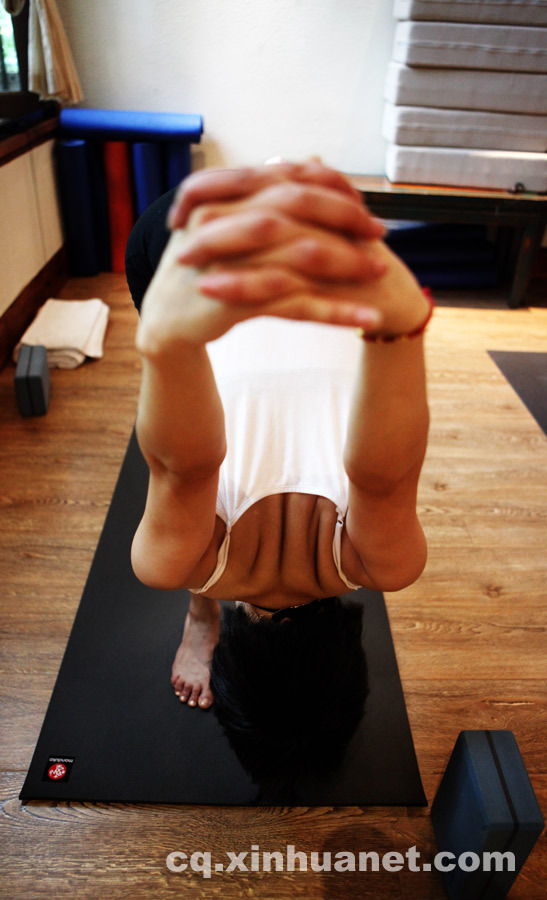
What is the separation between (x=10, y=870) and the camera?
1110 mm

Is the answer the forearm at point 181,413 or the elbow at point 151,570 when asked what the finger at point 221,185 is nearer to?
the forearm at point 181,413

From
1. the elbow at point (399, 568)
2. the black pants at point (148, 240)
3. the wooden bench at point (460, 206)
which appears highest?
the black pants at point (148, 240)

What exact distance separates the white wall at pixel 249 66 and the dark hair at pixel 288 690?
2.85m

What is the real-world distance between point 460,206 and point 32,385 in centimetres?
217

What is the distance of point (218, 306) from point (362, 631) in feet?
3.72

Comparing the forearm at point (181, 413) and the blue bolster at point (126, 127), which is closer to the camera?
the forearm at point (181, 413)

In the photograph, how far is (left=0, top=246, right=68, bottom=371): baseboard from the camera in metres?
2.60

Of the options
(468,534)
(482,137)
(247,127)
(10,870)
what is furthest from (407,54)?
(10,870)

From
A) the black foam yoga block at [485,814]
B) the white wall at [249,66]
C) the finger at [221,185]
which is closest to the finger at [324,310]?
the finger at [221,185]

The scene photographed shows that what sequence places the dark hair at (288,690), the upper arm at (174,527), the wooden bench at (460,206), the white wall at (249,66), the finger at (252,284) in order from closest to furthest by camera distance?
the finger at (252,284), the upper arm at (174,527), the dark hair at (288,690), the wooden bench at (460,206), the white wall at (249,66)

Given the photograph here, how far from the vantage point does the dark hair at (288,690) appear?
1.29 meters

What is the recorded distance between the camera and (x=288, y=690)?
1.37 meters

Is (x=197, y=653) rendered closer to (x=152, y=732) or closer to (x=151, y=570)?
(x=152, y=732)

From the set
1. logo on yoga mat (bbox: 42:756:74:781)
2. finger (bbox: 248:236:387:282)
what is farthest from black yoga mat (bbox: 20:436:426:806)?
finger (bbox: 248:236:387:282)
